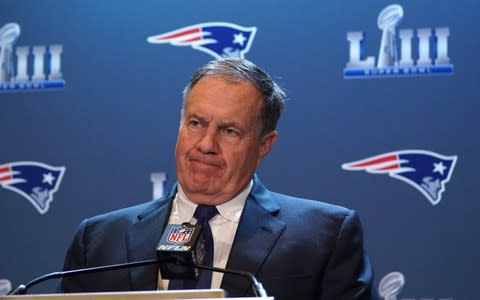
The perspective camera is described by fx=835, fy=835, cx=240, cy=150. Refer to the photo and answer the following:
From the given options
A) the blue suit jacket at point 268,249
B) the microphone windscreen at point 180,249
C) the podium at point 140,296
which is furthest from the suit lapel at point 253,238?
the podium at point 140,296

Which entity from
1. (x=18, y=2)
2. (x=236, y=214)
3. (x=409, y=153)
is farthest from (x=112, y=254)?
(x=18, y=2)

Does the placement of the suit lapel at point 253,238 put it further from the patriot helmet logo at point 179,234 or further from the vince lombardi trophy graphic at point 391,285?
the vince lombardi trophy graphic at point 391,285

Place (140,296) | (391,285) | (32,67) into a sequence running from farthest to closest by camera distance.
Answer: (32,67) < (391,285) < (140,296)

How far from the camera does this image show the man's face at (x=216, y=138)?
7.86 feet

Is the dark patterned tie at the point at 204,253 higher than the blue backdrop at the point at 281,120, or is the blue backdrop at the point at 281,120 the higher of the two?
the blue backdrop at the point at 281,120

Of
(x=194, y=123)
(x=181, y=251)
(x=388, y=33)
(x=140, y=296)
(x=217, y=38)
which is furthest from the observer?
(x=217, y=38)

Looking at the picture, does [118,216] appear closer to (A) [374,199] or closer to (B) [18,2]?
(A) [374,199]

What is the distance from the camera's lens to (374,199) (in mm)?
3209

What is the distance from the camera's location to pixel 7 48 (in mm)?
3566

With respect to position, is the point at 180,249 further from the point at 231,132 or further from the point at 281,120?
the point at 281,120

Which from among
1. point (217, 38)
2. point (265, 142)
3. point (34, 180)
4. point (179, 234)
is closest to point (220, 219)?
point (265, 142)

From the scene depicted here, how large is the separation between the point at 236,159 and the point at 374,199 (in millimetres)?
956

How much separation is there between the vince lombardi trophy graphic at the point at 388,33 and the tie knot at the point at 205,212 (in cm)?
113

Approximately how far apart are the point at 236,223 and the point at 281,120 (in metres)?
0.94
